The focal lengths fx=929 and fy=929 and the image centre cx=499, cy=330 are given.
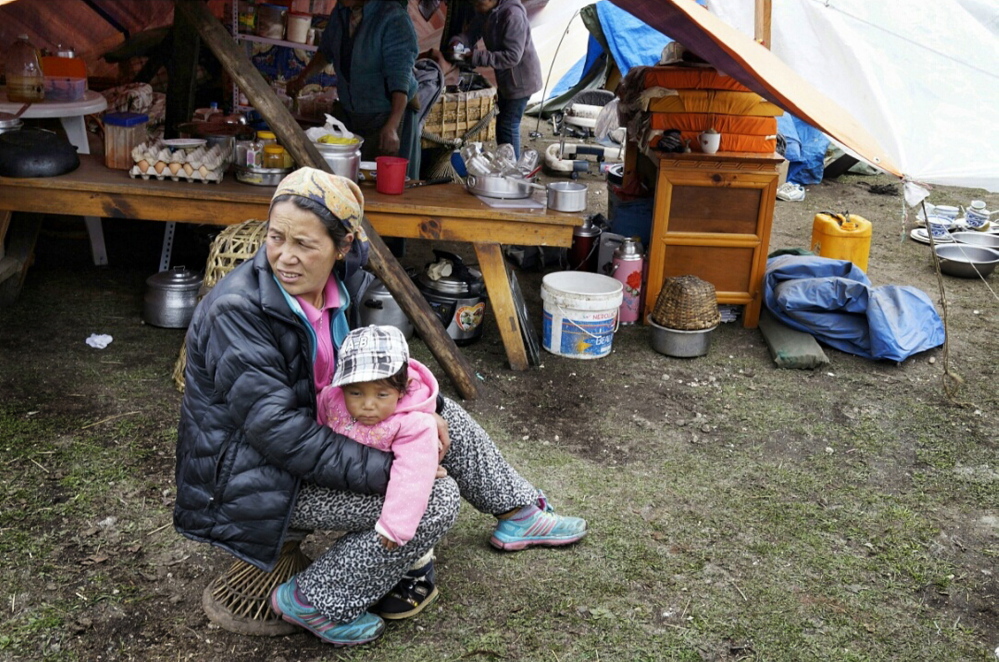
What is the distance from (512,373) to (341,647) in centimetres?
226

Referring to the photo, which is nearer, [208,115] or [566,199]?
[566,199]

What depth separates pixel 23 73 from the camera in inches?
196

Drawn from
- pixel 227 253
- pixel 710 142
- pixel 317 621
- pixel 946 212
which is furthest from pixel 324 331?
pixel 946 212

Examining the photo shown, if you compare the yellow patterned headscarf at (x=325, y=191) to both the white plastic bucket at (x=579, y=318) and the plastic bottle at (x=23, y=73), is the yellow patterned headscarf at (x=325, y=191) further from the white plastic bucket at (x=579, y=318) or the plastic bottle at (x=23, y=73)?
the plastic bottle at (x=23, y=73)

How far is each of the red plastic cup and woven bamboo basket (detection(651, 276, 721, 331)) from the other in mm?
1565

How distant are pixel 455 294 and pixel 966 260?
13.2 feet

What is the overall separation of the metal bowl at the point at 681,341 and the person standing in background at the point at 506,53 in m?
3.17

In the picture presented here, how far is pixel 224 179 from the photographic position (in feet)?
15.7

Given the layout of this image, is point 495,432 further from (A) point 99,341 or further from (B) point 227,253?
(A) point 99,341

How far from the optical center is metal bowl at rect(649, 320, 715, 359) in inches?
199

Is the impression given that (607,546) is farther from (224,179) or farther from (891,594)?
(224,179)

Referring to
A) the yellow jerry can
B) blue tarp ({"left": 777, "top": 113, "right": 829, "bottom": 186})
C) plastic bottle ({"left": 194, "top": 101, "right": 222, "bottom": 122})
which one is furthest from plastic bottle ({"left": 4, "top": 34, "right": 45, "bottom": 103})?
blue tarp ({"left": 777, "top": 113, "right": 829, "bottom": 186})

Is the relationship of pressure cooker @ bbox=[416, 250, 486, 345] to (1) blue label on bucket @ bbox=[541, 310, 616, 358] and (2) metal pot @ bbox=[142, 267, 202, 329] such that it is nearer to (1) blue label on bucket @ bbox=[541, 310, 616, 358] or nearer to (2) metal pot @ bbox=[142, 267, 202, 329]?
(1) blue label on bucket @ bbox=[541, 310, 616, 358]

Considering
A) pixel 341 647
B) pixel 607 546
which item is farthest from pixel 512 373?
pixel 341 647
